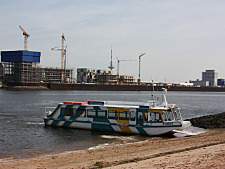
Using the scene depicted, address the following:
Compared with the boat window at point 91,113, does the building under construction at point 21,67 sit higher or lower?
higher

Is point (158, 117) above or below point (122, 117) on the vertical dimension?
above

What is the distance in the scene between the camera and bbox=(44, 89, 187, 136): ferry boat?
88.4 ft

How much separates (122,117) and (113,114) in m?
0.90

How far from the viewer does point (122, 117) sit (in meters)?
28.5

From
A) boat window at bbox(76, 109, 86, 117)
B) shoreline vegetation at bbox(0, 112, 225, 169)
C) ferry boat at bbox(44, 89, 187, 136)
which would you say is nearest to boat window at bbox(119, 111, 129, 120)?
ferry boat at bbox(44, 89, 187, 136)

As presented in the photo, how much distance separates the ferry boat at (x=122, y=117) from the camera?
2694 cm

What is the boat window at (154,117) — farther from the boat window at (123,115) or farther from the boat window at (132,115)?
the boat window at (123,115)

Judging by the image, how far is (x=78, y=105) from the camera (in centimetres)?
3066

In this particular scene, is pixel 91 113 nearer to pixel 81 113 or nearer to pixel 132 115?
pixel 81 113

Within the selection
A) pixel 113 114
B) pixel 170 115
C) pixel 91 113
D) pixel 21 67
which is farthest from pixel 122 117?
pixel 21 67

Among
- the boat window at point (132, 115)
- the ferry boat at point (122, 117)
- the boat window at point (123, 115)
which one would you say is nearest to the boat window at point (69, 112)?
the ferry boat at point (122, 117)

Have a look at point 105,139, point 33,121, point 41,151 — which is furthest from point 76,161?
point 33,121

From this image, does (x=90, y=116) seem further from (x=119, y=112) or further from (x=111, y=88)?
(x=111, y=88)

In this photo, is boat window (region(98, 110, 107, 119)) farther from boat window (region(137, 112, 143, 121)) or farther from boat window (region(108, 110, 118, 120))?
boat window (region(137, 112, 143, 121))
